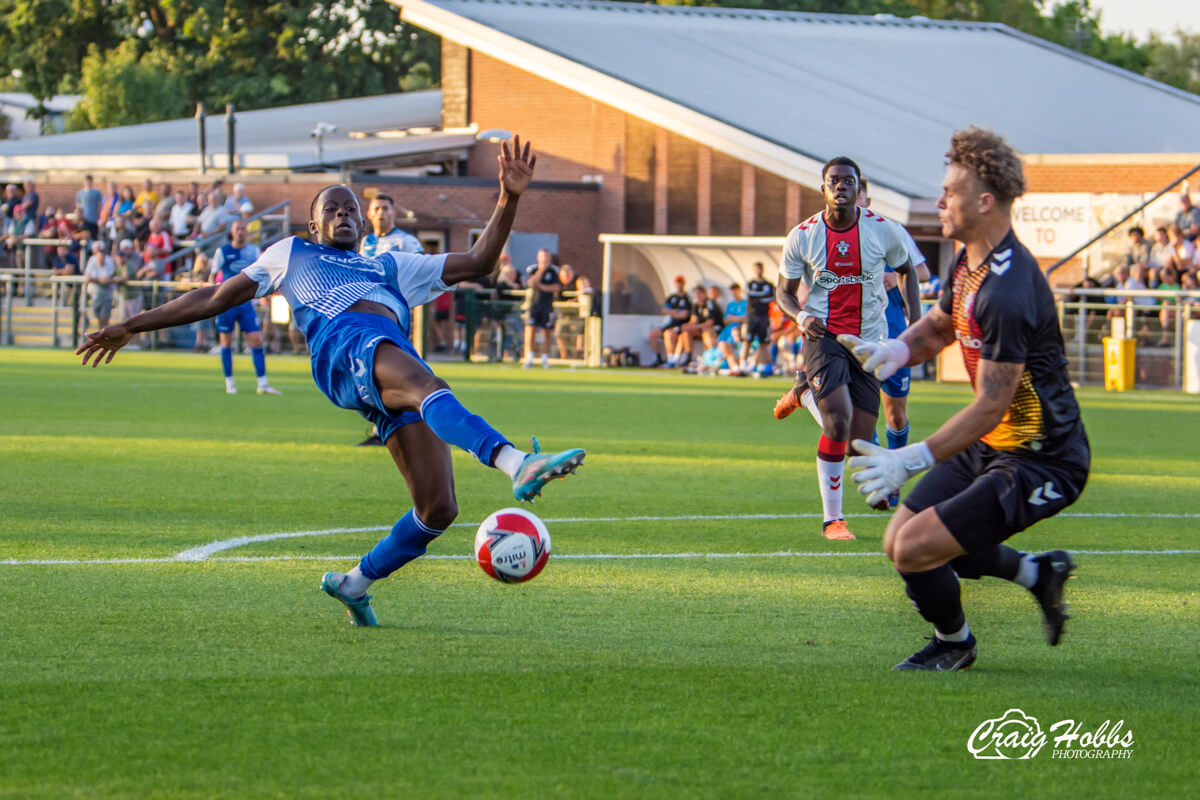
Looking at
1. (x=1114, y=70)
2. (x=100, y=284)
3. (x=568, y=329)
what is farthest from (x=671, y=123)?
(x=1114, y=70)

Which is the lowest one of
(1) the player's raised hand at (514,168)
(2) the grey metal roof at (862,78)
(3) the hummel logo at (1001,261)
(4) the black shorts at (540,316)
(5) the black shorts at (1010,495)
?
(5) the black shorts at (1010,495)

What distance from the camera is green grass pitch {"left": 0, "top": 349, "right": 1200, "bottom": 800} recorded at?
4727 mm

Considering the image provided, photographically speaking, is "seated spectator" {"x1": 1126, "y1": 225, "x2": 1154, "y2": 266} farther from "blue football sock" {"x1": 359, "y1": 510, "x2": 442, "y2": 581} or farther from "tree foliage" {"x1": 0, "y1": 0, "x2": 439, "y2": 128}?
"tree foliage" {"x1": 0, "y1": 0, "x2": 439, "y2": 128}

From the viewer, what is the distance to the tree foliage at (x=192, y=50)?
62938 mm

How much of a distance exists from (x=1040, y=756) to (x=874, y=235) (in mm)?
6029

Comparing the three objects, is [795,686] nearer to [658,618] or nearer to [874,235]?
[658,618]

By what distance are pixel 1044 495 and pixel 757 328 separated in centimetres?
2488

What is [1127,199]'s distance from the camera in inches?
1245

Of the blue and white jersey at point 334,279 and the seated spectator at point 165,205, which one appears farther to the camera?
the seated spectator at point 165,205

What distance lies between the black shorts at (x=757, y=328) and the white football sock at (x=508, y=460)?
24394 mm

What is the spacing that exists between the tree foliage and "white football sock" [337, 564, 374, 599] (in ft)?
194

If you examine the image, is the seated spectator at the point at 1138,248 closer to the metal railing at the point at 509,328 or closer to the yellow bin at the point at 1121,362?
the yellow bin at the point at 1121,362

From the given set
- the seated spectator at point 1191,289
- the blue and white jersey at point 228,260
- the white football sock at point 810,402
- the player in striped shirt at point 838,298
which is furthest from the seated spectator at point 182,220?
the white football sock at point 810,402

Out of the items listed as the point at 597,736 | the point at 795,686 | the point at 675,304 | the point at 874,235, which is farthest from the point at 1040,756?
the point at 675,304
